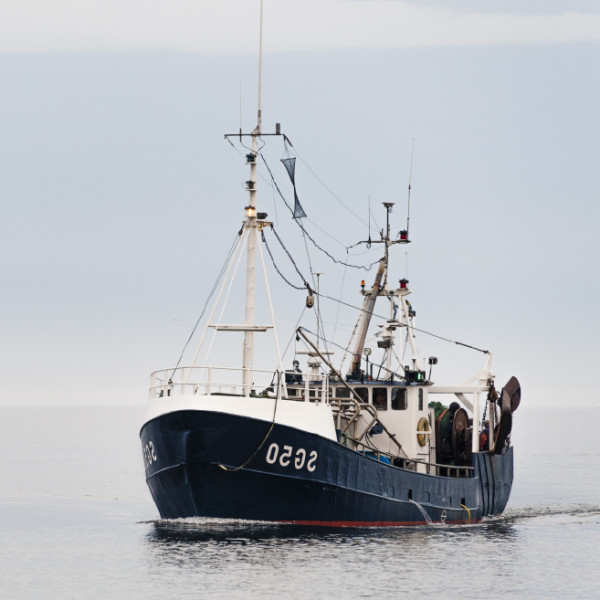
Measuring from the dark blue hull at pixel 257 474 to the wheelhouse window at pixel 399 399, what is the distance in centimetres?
360

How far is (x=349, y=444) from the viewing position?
32219 mm

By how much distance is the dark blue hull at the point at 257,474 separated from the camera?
2734 cm

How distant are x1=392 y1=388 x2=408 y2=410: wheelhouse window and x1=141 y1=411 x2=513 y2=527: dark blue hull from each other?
3.60m

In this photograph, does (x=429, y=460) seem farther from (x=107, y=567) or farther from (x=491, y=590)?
(x=107, y=567)

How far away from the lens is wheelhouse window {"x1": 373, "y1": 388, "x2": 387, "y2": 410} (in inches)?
Result: 1329

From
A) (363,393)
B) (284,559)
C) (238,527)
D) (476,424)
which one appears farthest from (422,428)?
(284,559)

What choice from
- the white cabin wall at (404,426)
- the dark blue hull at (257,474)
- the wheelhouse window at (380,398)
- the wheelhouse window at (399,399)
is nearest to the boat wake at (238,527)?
the dark blue hull at (257,474)

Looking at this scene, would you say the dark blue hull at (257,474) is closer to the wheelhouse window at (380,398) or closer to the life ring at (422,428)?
the life ring at (422,428)

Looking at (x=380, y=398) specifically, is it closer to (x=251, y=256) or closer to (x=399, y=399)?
(x=399, y=399)

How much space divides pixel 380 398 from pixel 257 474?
720cm

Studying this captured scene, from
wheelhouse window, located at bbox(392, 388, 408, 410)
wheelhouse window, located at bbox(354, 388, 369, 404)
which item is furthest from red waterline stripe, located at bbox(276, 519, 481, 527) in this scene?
wheelhouse window, located at bbox(354, 388, 369, 404)

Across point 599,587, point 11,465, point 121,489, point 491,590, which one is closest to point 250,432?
point 491,590

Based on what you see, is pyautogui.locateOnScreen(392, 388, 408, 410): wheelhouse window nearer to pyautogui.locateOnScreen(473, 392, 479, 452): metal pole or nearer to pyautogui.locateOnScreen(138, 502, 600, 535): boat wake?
pyautogui.locateOnScreen(473, 392, 479, 452): metal pole

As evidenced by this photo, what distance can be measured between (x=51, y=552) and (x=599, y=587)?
1485 cm
